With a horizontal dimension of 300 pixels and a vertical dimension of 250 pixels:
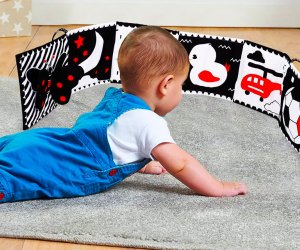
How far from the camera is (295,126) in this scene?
1.46 m

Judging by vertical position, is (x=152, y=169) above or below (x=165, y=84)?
below

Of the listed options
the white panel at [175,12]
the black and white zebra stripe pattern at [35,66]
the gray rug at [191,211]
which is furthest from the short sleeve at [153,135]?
the white panel at [175,12]

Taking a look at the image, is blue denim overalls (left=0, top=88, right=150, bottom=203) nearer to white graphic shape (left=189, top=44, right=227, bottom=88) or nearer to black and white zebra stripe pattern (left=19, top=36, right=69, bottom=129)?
black and white zebra stripe pattern (left=19, top=36, right=69, bottom=129)

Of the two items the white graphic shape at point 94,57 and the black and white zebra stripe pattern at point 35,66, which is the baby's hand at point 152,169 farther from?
the white graphic shape at point 94,57

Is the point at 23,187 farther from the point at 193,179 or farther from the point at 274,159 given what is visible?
the point at 274,159

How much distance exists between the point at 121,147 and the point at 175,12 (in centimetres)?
188

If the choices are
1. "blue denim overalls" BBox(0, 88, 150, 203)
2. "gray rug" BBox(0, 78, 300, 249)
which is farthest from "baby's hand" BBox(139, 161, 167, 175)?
"blue denim overalls" BBox(0, 88, 150, 203)

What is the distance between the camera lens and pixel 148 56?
113 centimetres

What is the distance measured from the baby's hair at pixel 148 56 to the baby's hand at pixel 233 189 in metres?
0.26

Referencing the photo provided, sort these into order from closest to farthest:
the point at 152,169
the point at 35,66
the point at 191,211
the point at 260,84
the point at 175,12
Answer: the point at 191,211 < the point at 152,169 < the point at 35,66 < the point at 260,84 < the point at 175,12

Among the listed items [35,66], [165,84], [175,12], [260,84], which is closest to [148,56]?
[165,84]

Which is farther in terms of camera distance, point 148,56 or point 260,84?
point 260,84

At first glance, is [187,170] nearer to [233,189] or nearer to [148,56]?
[233,189]

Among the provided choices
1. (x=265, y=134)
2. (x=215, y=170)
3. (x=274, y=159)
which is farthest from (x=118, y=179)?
(x=265, y=134)
